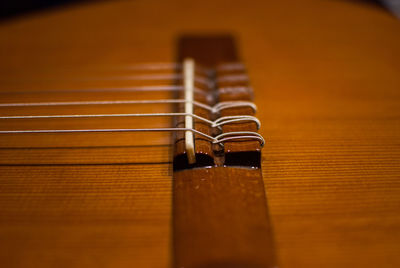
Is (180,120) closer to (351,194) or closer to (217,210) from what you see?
(217,210)

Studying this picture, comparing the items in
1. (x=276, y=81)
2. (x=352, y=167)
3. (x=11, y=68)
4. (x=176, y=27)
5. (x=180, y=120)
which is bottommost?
(x=352, y=167)

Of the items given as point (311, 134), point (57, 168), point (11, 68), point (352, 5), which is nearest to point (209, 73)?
point (311, 134)

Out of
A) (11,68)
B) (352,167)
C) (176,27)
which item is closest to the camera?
(352,167)

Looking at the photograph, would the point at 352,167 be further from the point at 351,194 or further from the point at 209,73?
the point at 209,73

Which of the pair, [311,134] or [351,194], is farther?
[311,134]

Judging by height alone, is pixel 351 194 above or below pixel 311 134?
below

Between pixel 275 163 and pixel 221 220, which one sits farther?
pixel 275 163

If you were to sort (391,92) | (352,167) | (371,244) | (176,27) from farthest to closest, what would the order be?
(176,27)
(391,92)
(352,167)
(371,244)
